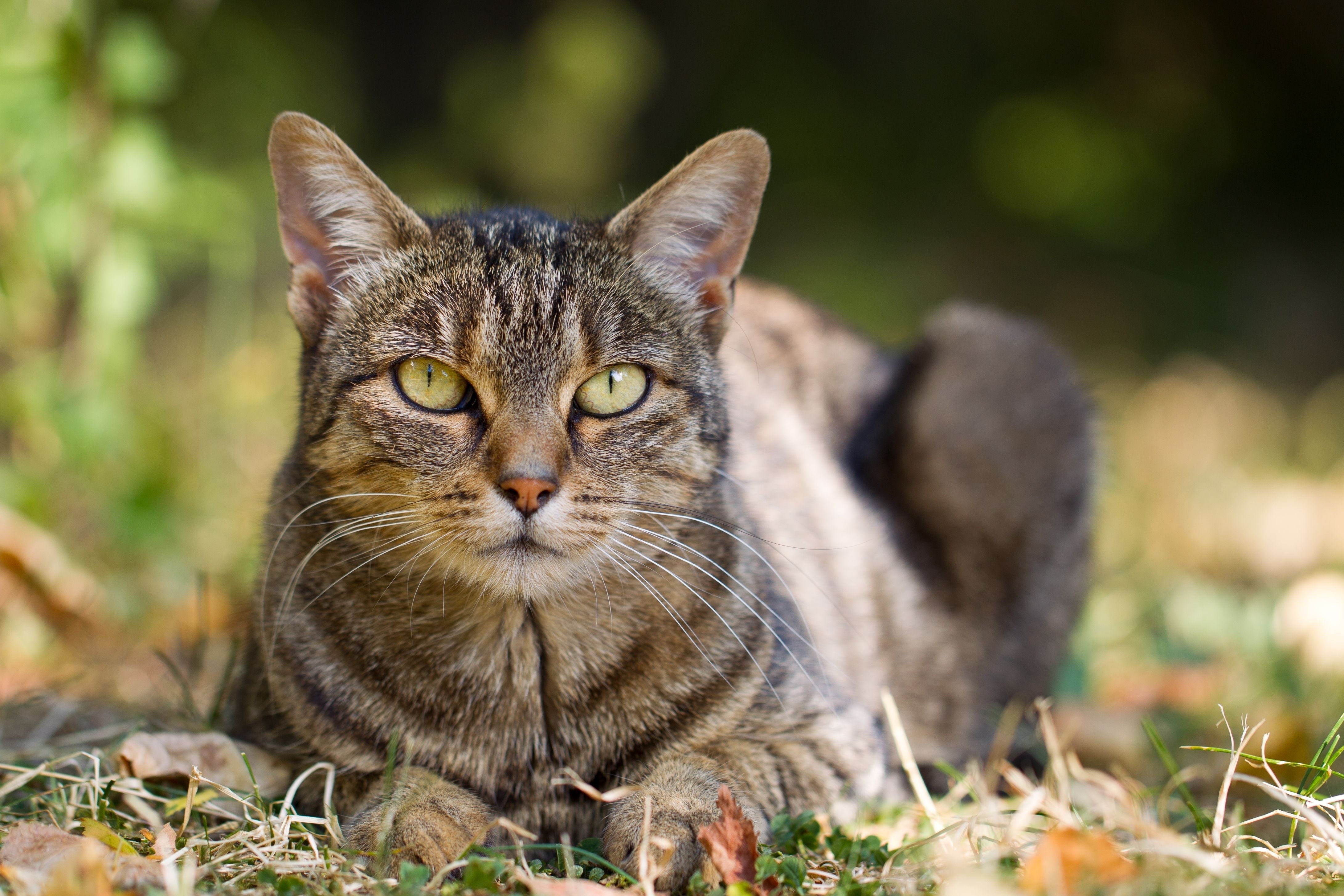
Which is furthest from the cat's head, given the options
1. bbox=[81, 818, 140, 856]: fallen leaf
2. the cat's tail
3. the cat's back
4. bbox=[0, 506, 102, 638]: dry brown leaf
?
bbox=[0, 506, 102, 638]: dry brown leaf

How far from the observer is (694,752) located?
2092 mm

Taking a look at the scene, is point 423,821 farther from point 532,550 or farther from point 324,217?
point 324,217

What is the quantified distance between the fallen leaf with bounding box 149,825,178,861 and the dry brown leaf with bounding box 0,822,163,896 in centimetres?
2

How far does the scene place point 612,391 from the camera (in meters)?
2.10

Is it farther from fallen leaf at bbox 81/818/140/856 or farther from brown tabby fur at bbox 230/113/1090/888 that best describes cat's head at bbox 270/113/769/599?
fallen leaf at bbox 81/818/140/856

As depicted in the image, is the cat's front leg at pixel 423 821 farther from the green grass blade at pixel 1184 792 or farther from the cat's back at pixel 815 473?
the green grass blade at pixel 1184 792

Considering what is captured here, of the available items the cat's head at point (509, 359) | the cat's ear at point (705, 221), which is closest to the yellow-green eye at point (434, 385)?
the cat's head at point (509, 359)

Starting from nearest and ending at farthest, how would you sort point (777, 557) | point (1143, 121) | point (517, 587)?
point (517, 587) → point (777, 557) → point (1143, 121)

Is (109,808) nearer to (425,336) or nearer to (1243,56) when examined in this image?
(425,336)

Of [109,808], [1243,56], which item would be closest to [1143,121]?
[1243,56]

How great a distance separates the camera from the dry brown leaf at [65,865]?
150 centimetres

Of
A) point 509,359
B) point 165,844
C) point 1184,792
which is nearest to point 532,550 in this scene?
point 509,359

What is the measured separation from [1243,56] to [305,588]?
25.9 ft

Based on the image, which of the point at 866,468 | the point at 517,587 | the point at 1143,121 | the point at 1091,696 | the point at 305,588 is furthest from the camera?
the point at 1143,121
